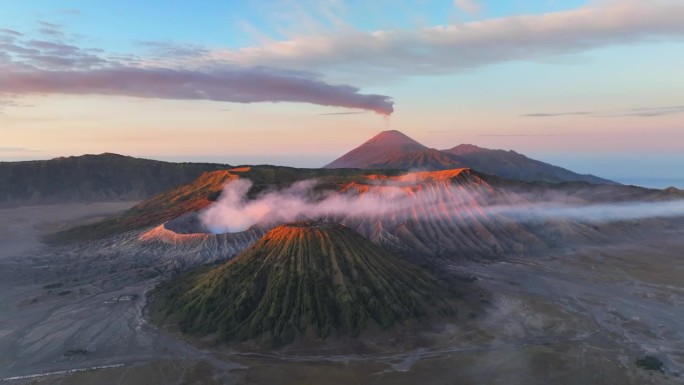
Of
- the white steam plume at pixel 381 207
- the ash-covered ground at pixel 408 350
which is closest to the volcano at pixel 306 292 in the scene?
the ash-covered ground at pixel 408 350

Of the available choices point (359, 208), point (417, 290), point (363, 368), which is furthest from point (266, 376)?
point (359, 208)

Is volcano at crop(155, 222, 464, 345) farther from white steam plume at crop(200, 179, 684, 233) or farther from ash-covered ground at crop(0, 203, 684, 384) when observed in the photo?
white steam plume at crop(200, 179, 684, 233)

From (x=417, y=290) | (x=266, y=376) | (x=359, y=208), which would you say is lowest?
(x=266, y=376)

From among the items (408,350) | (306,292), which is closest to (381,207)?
(306,292)

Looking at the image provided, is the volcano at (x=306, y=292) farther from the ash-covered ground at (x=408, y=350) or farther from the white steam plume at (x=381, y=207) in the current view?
the white steam plume at (x=381, y=207)

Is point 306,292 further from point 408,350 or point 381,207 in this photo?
point 381,207

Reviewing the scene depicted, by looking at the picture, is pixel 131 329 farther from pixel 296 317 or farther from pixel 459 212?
pixel 459 212
